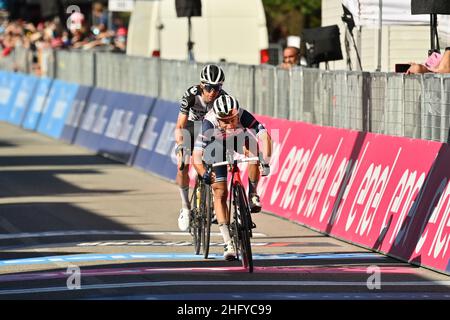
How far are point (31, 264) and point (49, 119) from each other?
21.0 meters

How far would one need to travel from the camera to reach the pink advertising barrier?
46.9 feet

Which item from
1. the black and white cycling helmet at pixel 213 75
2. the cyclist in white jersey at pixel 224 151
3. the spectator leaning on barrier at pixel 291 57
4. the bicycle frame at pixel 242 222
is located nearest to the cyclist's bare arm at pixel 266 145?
the cyclist in white jersey at pixel 224 151

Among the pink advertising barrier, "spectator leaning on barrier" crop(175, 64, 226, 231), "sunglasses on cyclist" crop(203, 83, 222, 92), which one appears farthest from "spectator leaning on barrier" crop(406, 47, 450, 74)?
"sunglasses on cyclist" crop(203, 83, 222, 92)

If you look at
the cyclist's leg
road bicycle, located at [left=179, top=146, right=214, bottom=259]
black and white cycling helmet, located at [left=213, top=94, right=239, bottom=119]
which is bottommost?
road bicycle, located at [left=179, top=146, right=214, bottom=259]

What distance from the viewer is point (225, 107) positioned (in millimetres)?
13852

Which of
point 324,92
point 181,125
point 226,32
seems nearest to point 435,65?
point 324,92

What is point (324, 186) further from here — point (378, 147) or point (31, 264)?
point (31, 264)

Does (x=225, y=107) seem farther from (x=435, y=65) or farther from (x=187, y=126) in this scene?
(x=435, y=65)

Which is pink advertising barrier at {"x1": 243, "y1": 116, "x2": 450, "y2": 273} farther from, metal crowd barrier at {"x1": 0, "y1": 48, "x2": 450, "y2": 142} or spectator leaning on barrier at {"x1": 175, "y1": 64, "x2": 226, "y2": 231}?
spectator leaning on barrier at {"x1": 175, "y1": 64, "x2": 226, "y2": 231}

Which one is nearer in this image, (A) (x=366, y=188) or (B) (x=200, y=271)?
(B) (x=200, y=271)

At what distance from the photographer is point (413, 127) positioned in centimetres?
1596

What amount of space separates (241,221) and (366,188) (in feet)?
9.58

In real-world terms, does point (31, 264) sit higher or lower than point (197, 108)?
lower

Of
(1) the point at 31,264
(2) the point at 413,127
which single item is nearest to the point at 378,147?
(2) the point at 413,127
